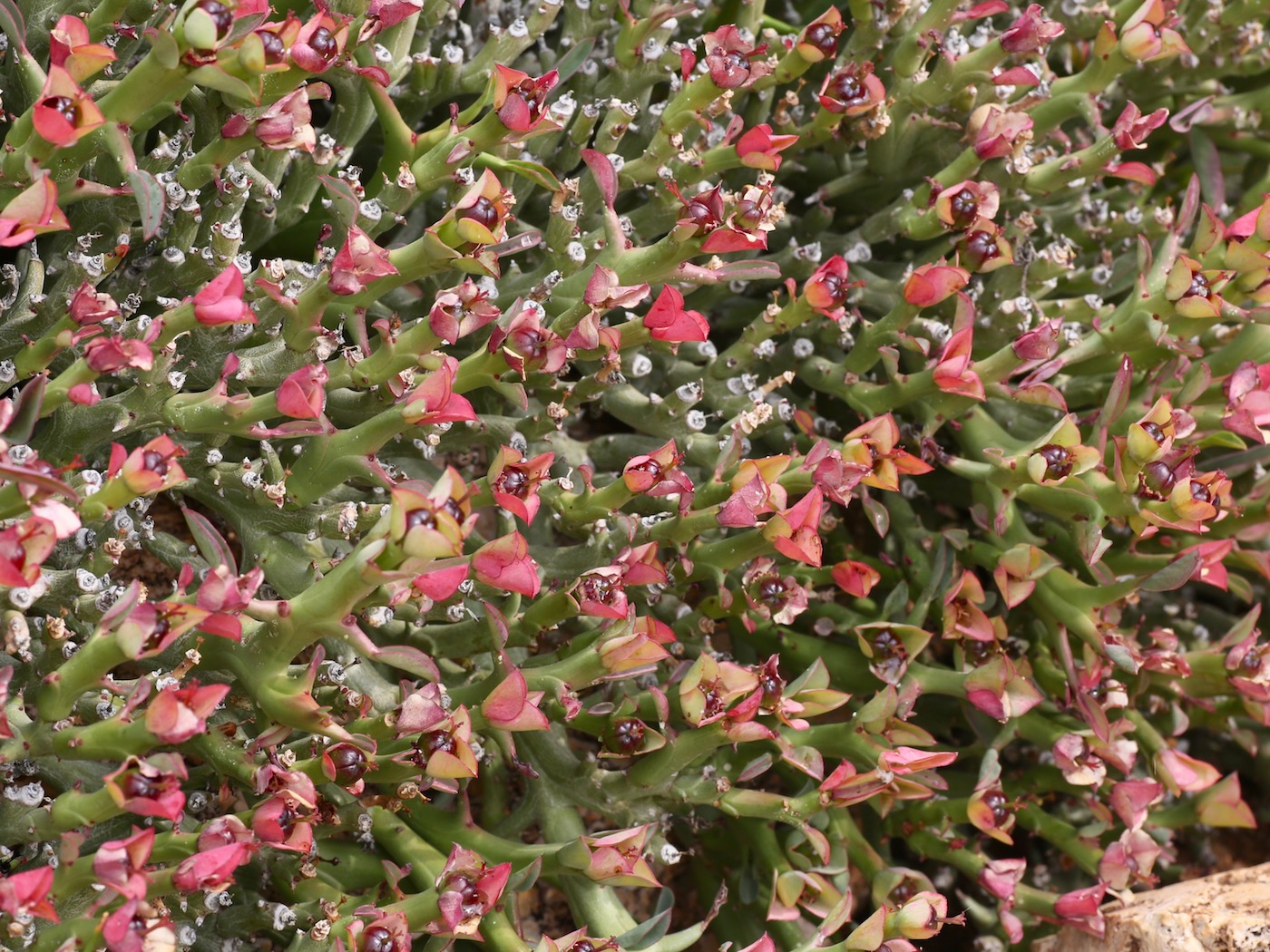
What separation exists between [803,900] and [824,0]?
85 cm

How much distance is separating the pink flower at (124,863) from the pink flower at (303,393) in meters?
0.26

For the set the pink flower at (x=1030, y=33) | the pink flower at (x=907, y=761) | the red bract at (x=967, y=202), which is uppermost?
the pink flower at (x=1030, y=33)

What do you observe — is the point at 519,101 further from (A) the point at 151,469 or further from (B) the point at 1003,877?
(B) the point at 1003,877

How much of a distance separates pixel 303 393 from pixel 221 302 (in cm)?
8

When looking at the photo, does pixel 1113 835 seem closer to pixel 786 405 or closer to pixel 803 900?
pixel 803 900

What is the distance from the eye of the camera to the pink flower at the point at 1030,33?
3.26 feet

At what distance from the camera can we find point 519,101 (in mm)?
839

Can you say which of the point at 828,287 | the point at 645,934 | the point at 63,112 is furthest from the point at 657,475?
the point at 63,112

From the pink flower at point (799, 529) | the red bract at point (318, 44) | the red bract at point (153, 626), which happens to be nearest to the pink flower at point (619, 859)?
the pink flower at point (799, 529)

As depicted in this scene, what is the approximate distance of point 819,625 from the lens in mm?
1104

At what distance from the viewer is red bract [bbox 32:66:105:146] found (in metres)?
0.69

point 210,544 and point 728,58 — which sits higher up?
point 728,58

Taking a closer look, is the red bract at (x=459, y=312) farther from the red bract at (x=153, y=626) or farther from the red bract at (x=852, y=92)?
the red bract at (x=852, y=92)

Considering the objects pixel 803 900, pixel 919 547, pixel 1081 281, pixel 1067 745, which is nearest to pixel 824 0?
pixel 1081 281
